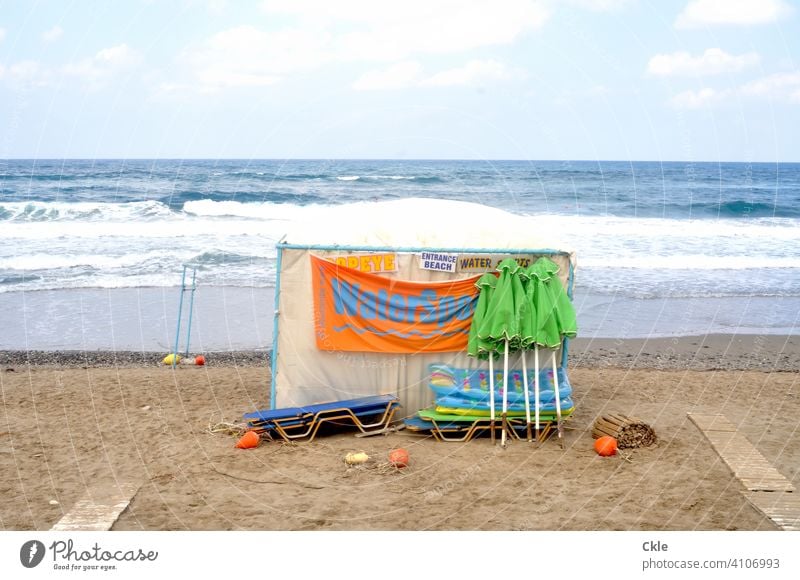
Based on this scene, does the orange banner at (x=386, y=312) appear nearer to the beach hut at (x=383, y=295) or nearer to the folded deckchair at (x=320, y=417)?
the beach hut at (x=383, y=295)

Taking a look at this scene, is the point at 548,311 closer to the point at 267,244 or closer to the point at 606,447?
the point at 606,447

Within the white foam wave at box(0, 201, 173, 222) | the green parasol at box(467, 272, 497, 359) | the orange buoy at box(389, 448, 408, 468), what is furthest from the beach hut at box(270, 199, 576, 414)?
the white foam wave at box(0, 201, 173, 222)

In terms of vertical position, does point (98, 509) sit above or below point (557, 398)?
below

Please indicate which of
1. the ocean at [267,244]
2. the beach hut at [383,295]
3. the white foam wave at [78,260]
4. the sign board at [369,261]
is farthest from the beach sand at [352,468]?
the white foam wave at [78,260]

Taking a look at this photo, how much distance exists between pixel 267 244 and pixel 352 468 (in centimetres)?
2002

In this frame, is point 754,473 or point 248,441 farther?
point 248,441

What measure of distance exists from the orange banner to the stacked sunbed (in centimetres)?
38

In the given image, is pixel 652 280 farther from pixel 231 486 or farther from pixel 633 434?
pixel 231 486

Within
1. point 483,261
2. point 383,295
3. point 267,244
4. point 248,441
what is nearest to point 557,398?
point 483,261

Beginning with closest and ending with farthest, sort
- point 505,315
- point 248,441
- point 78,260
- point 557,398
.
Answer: point 248,441
point 505,315
point 557,398
point 78,260

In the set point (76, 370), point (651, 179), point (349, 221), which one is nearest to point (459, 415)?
point (349, 221)

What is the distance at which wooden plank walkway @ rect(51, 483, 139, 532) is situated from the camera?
7574 millimetres

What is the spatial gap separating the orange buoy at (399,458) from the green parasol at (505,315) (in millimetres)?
1302

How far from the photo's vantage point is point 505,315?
9820 mm
